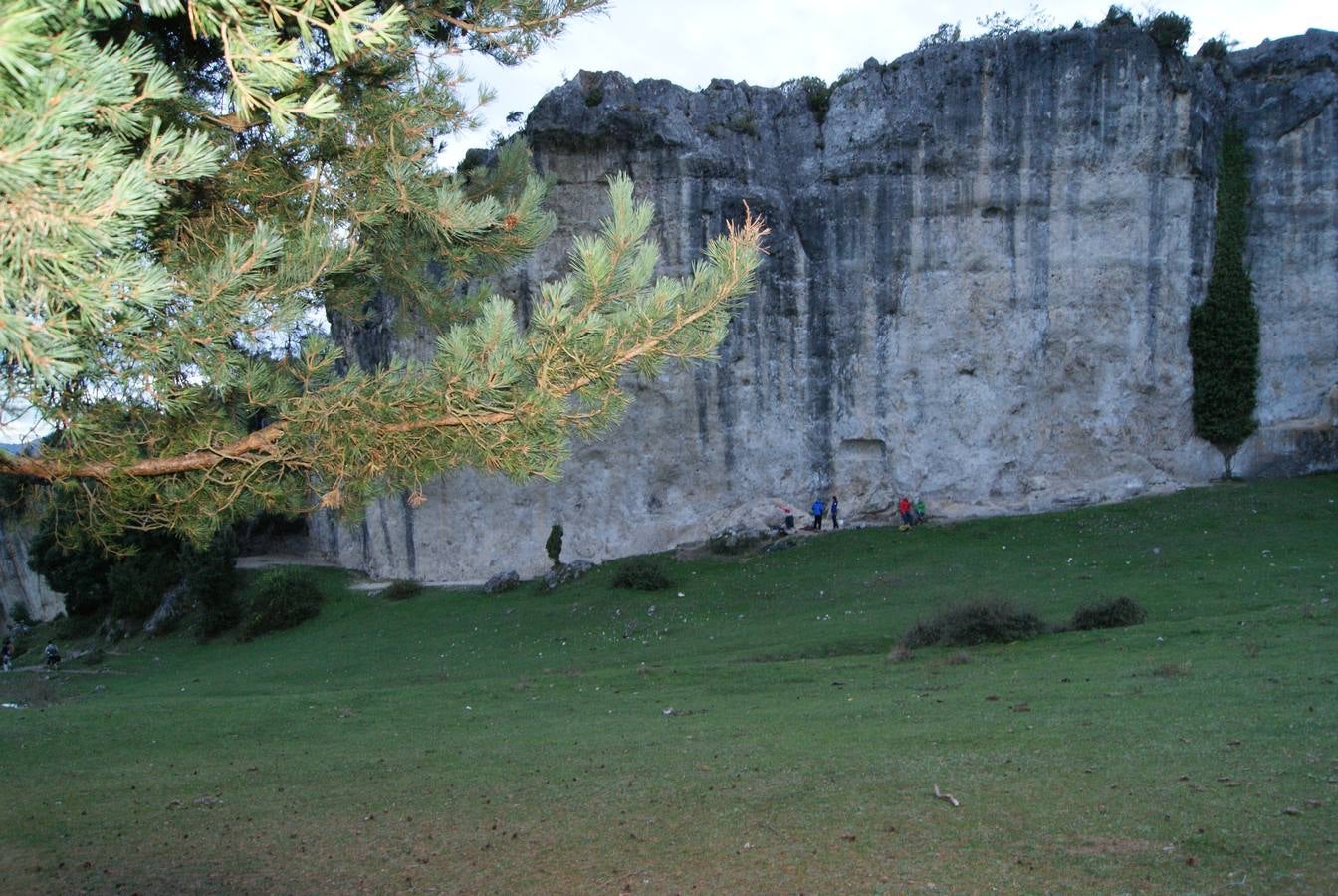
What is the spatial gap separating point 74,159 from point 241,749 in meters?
11.1

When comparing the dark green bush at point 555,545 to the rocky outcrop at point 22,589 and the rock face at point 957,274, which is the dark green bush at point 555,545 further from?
the rocky outcrop at point 22,589

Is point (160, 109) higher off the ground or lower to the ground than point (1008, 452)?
higher

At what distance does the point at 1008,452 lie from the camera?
33750mm

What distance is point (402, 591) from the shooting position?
34.0m

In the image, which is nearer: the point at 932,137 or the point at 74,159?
the point at 74,159

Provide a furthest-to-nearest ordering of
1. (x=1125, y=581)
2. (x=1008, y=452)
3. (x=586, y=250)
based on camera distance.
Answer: (x=1008, y=452), (x=1125, y=581), (x=586, y=250)

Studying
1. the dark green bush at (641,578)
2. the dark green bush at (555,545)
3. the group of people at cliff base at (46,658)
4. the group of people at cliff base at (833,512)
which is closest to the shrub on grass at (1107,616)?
the dark green bush at (641,578)

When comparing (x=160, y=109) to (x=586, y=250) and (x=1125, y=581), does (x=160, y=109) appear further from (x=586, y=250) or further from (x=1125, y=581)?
(x=1125, y=581)

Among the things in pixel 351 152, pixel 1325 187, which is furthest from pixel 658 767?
pixel 1325 187

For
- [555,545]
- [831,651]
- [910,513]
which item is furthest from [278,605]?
[831,651]

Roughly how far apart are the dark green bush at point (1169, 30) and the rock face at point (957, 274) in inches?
21.5

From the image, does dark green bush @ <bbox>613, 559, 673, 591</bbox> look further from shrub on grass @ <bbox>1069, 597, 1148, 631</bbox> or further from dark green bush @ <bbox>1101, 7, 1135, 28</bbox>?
dark green bush @ <bbox>1101, 7, 1135, 28</bbox>

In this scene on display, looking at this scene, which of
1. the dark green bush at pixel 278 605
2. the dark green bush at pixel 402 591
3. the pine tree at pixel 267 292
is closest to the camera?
the pine tree at pixel 267 292

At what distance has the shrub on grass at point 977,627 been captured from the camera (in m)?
18.9
